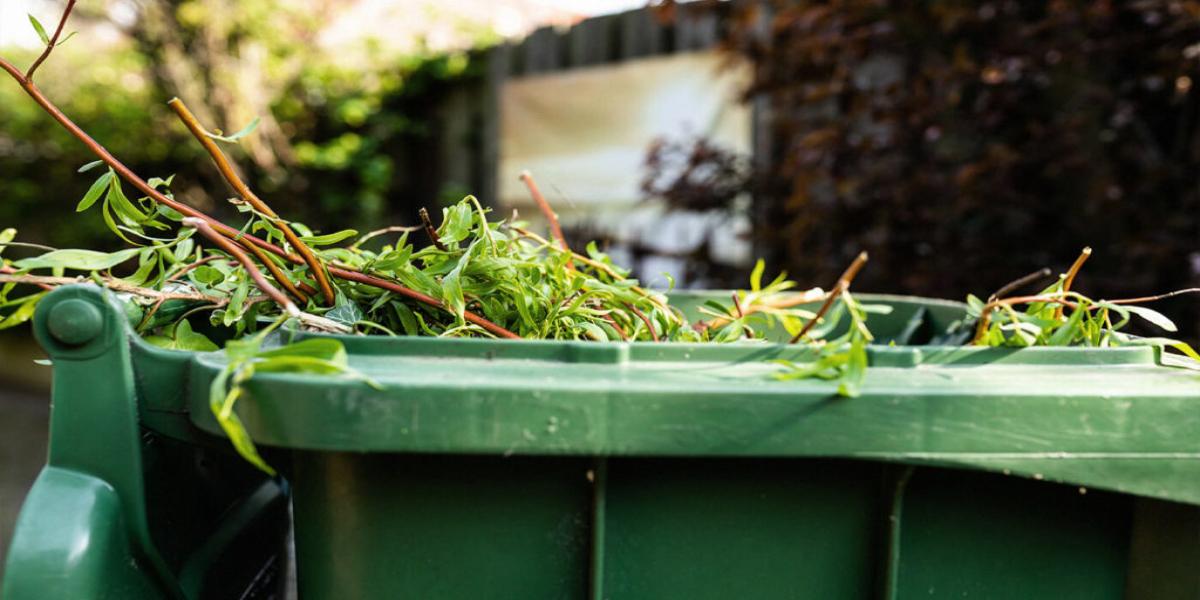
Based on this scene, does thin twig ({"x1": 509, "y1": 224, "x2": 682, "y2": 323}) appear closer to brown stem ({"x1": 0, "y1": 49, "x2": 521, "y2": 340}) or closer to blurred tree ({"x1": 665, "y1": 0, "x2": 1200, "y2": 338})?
brown stem ({"x1": 0, "y1": 49, "x2": 521, "y2": 340})

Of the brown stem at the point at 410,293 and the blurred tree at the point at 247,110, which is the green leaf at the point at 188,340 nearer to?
the brown stem at the point at 410,293

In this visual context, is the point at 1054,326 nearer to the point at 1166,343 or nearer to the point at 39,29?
the point at 1166,343

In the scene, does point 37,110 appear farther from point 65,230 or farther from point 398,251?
point 398,251

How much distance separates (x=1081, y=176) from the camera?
Result: 11.0ft

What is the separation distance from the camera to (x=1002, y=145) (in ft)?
11.0

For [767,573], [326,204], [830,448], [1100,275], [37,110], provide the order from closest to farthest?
[830,448]
[767,573]
[1100,275]
[326,204]
[37,110]

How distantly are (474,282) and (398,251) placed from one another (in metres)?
0.11

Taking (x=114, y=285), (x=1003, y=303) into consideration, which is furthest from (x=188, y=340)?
(x=1003, y=303)

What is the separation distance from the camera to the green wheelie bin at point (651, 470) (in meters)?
1.04

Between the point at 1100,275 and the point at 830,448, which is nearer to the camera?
the point at 830,448

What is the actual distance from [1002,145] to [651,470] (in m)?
2.67

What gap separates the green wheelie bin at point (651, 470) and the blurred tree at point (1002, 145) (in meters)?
2.12

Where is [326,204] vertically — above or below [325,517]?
above

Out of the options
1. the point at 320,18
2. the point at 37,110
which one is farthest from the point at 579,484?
the point at 37,110
